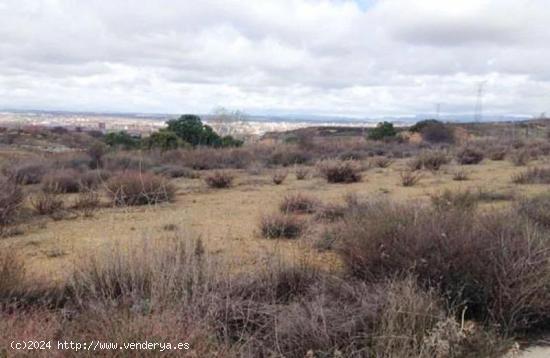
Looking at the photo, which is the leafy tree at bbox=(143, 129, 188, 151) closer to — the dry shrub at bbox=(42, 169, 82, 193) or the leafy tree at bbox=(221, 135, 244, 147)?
the leafy tree at bbox=(221, 135, 244, 147)

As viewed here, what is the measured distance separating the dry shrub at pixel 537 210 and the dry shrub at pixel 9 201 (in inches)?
384

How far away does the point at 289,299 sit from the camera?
6.32 meters

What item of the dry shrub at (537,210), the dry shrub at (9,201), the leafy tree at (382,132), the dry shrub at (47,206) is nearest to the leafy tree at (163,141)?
the dry shrub at (47,206)

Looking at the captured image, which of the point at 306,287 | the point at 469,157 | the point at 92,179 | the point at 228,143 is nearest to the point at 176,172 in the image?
the point at 92,179

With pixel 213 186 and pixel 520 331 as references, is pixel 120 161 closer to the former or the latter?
pixel 213 186

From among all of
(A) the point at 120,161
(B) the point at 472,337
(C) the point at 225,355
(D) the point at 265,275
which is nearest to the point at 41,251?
(D) the point at 265,275

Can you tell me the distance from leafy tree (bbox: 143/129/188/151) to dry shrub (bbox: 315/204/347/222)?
→ 77.0 ft

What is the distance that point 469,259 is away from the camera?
656 cm

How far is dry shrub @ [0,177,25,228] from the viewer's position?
39.8ft

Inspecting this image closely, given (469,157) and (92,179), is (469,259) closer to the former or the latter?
(92,179)

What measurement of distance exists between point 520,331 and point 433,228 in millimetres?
1438

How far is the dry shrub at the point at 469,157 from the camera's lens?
2888 cm

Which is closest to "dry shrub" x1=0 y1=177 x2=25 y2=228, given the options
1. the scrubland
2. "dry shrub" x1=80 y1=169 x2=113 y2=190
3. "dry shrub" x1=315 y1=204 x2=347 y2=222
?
the scrubland

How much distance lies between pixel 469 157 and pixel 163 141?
1754cm
